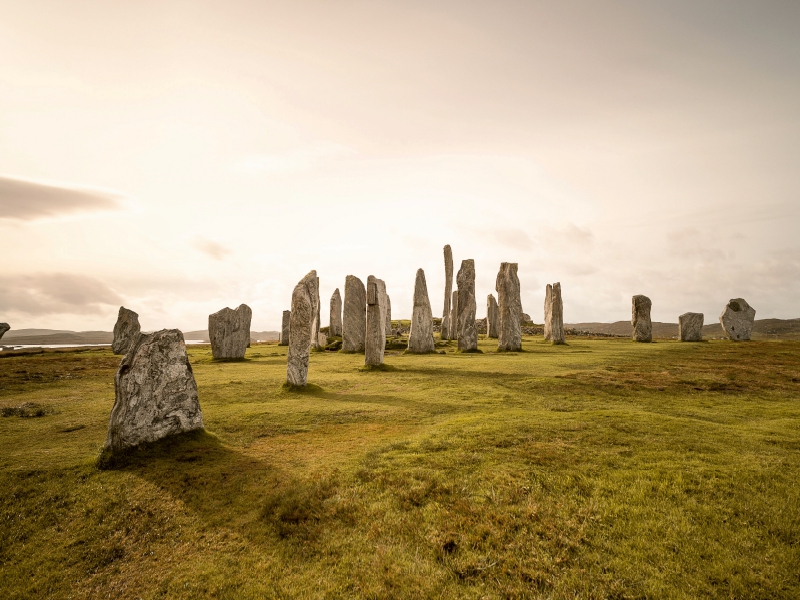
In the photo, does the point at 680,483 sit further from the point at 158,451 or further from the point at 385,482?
the point at 158,451

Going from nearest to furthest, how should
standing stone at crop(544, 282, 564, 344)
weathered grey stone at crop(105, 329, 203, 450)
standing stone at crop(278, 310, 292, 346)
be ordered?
weathered grey stone at crop(105, 329, 203, 450), standing stone at crop(544, 282, 564, 344), standing stone at crop(278, 310, 292, 346)

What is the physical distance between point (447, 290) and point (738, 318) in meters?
26.9

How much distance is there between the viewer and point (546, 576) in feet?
16.2

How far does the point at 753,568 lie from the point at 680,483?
1744 millimetres

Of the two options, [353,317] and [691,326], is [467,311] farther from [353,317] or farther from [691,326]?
[691,326]

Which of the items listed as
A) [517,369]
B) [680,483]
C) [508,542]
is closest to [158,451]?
[508,542]

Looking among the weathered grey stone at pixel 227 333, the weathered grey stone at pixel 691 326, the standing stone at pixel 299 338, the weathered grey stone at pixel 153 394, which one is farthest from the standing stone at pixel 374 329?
the weathered grey stone at pixel 691 326

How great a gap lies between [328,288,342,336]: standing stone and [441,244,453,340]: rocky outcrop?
10768 millimetres

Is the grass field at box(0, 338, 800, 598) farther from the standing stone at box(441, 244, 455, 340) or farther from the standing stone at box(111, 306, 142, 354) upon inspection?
the standing stone at box(441, 244, 455, 340)

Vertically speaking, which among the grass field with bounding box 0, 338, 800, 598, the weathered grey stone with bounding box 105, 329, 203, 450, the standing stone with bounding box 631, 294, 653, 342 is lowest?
Result: the grass field with bounding box 0, 338, 800, 598

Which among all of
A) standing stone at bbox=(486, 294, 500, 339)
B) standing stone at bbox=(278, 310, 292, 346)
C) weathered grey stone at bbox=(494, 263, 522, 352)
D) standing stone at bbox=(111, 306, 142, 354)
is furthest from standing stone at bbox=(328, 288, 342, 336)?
weathered grey stone at bbox=(494, 263, 522, 352)

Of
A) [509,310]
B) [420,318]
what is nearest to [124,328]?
[420,318]

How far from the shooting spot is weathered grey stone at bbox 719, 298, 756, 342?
3719 cm

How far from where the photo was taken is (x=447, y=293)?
42.0m
